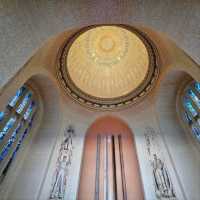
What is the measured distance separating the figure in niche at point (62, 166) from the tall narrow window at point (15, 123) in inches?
62.2

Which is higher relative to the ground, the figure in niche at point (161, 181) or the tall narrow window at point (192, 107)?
the tall narrow window at point (192, 107)

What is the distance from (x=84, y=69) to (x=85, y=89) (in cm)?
114

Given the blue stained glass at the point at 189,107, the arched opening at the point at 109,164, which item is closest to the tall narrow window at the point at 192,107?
the blue stained glass at the point at 189,107

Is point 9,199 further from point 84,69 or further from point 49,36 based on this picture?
point 84,69

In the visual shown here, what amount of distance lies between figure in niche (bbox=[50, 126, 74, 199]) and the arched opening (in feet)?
3.99

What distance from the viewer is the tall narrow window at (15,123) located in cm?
419

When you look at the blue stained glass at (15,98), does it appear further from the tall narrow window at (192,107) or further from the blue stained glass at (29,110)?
the tall narrow window at (192,107)

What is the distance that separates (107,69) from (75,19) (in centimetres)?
548

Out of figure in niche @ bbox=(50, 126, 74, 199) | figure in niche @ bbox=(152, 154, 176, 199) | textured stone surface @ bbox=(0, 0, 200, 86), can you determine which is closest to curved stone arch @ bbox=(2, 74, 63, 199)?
figure in niche @ bbox=(50, 126, 74, 199)

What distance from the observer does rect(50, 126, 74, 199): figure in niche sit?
429cm

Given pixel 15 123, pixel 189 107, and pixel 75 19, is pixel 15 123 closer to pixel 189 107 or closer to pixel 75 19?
pixel 75 19

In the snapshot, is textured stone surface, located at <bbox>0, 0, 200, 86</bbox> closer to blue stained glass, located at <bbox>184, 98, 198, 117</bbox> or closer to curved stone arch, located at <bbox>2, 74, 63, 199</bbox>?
curved stone arch, located at <bbox>2, 74, 63, 199</bbox>

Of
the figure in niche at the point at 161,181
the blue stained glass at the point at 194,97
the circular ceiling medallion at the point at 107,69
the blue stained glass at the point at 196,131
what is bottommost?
the figure in niche at the point at 161,181

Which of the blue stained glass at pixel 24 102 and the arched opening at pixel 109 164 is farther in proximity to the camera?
the arched opening at pixel 109 164
